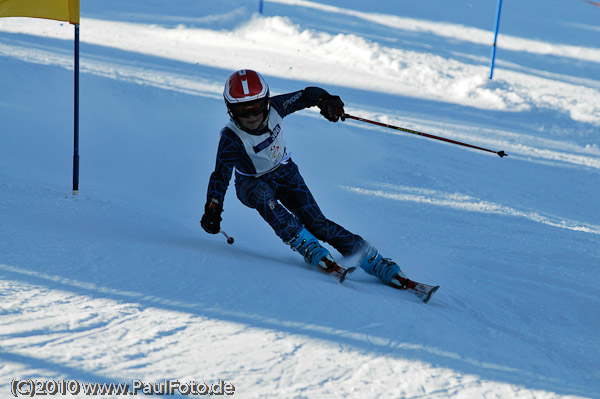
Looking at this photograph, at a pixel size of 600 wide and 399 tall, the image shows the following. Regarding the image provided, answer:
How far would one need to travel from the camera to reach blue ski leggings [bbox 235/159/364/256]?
3602mm

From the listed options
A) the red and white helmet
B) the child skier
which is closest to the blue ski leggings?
the child skier

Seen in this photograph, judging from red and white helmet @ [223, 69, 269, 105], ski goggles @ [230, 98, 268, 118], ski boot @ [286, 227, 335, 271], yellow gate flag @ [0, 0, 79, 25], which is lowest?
ski boot @ [286, 227, 335, 271]

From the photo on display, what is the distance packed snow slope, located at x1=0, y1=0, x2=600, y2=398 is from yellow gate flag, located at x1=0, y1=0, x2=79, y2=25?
115cm

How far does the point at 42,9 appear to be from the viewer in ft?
13.7

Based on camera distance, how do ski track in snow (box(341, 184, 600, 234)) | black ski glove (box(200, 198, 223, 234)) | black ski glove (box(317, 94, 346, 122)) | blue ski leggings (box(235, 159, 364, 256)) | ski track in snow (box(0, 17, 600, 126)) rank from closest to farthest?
black ski glove (box(200, 198, 223, 234)), blue ski leggings (box(235, 159, 364, 256)), black ski glove (box(317, 94, 346, 122)), ski track in snow (box(341, 184, 600, 234)), ski track in snow (box(0, 17, 600, 126))

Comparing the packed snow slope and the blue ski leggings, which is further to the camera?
the blue ski leggings

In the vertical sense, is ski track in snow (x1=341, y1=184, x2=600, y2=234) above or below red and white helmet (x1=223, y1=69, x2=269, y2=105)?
below

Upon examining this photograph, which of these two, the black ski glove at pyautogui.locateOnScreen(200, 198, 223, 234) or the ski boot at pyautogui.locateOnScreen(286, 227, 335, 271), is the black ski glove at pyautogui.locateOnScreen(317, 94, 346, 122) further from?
the black ski glove at pyautogui.locateOnScreen(200, 198, 223, 234)

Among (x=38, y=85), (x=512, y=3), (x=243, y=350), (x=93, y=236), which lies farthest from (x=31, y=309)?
(x=512, y=3)

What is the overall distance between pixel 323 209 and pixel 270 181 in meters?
1.46

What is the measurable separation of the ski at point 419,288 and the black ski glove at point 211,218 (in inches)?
41.1

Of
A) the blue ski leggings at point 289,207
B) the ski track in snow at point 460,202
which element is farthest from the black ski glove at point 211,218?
the ski track in snow at point 460,202

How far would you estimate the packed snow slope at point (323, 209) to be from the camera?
7.29 feet

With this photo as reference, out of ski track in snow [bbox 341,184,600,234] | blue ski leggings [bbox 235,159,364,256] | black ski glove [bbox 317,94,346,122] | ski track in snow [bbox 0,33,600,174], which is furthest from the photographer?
ski track in snow [bbox 0,33,600,174]
